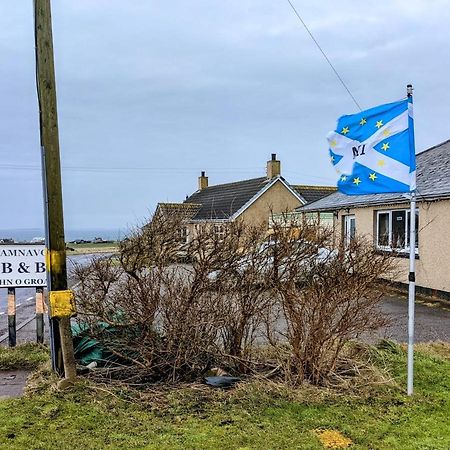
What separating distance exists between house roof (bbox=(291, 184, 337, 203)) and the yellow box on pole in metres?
30.4

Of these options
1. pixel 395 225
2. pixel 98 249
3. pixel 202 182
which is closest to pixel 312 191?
pixel 202 182

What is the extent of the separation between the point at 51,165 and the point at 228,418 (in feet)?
11.0

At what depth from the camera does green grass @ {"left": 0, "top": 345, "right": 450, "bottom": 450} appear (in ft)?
13.5

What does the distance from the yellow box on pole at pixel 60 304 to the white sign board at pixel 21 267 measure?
2301 millimetres

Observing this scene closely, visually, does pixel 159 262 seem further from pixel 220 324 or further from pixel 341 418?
pixel 341 418

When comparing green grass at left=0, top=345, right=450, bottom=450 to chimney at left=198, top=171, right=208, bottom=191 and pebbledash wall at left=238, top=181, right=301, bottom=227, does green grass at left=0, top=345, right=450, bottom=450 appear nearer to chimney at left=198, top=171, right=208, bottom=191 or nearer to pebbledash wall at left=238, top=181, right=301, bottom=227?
pebbledash wall at left=238, top=181, right=301, bottom=227

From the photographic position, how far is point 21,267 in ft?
25.2

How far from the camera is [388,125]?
5410 mm

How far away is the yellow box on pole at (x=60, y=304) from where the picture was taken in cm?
548

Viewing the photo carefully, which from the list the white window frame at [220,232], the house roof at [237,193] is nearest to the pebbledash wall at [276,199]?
the house roof at [237,193]

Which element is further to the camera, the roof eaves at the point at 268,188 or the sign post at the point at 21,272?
the roof eaves at the point at 268,188

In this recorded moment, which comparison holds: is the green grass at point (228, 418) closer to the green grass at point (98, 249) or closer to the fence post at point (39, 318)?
the green grass at point (98, 249)

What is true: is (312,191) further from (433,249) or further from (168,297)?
(168,297)

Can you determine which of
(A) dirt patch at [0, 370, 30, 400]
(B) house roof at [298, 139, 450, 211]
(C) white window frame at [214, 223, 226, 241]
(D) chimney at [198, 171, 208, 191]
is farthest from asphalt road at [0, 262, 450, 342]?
(D) chimney at [198, 171, 208, 191]
